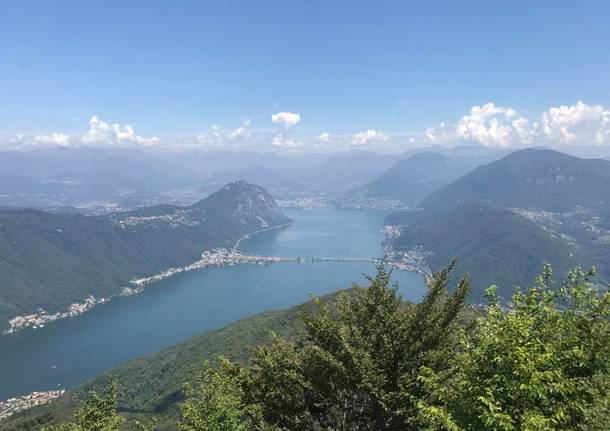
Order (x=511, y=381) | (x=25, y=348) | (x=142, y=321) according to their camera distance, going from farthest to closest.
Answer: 1. (x=142, y=321)
2. (x=25, y=348)
3. (x=511, y=381)

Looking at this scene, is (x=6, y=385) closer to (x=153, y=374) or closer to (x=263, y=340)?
(x=153, y=374)

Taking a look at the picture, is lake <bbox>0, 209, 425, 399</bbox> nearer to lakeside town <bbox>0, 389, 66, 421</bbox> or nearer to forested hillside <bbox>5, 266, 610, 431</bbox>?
lakeside town <bbox>0, 389, 66, 421</bbox>

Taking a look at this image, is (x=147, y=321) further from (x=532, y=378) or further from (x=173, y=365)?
(x=532, y=378)

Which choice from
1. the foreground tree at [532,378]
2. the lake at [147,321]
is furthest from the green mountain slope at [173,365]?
the foreground tree at [532,378]

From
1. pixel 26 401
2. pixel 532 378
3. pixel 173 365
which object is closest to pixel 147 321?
pixel 173 365

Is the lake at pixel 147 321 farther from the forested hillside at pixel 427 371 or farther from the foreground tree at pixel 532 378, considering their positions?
the foreground tree at pixel 532 378

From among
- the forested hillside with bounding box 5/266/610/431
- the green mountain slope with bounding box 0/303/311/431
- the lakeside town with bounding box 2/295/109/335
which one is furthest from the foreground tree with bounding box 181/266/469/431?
the lakeside town with bounding box 2/295/109/335

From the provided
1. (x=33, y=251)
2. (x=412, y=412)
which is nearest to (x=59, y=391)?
(x=412, y=412)
